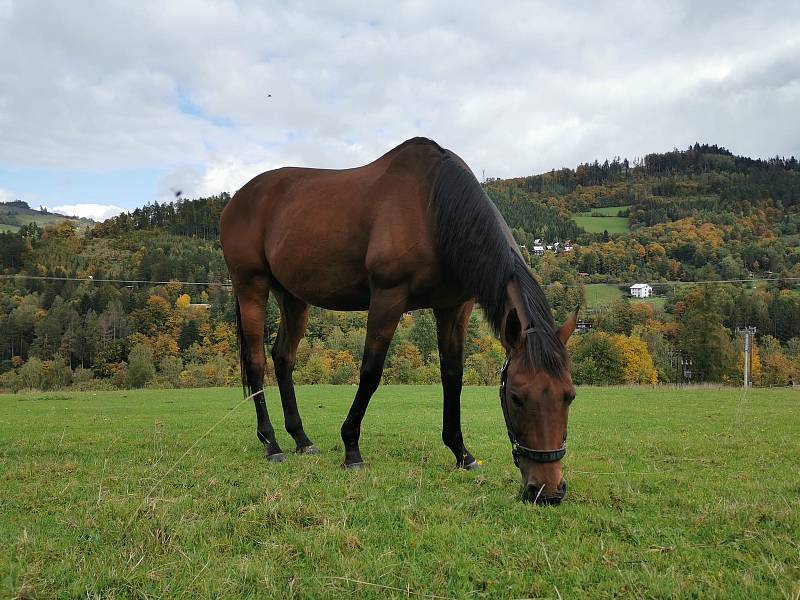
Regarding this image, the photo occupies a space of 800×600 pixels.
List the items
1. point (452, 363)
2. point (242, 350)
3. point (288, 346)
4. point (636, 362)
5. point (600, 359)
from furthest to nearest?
point (636, 362) → point (600, 359) → point (242, 350) → point (288, 346) → point (452, 363)

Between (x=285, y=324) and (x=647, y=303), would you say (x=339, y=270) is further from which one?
(x=647, y=303)

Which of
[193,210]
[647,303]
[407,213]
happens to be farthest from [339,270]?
[193,210]

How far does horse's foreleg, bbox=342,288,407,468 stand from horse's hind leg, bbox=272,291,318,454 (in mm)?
1389

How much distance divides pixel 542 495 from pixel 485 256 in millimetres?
1872

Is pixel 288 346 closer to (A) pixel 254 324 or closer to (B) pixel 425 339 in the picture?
(A) pixel 254 324

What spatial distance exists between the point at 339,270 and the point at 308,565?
323 cm

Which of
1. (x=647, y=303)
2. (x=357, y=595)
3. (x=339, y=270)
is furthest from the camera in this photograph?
(x=647, y=303)

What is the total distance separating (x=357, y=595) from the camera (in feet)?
6.79

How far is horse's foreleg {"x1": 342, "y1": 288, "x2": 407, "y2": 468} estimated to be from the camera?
15.2ft

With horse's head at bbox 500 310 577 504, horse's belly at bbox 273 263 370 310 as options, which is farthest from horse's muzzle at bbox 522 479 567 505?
horse's belly at bbox 273 263 370 310

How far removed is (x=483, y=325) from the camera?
14.3ft

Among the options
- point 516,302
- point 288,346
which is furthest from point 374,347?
point 288,346

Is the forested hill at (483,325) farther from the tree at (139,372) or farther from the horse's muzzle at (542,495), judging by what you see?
the horse's muzzle at (542,495)

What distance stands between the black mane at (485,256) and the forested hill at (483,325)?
61.8ft
